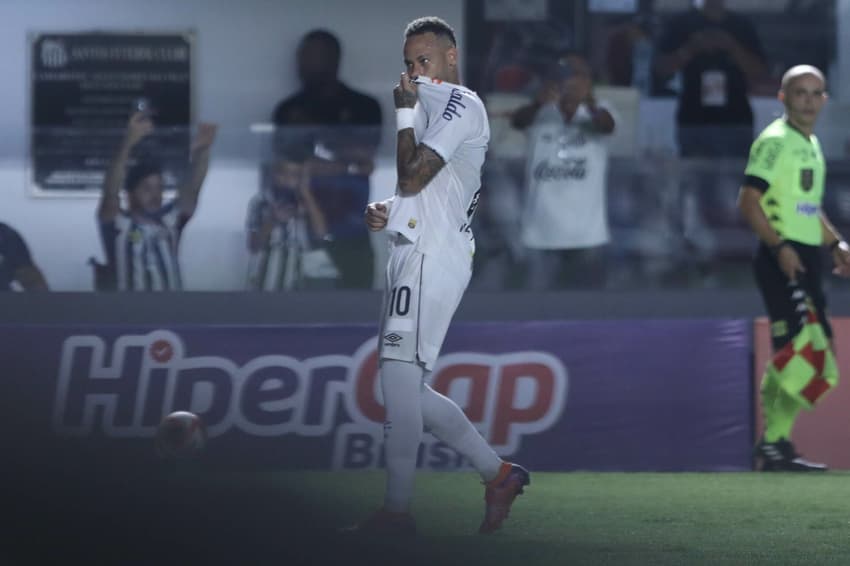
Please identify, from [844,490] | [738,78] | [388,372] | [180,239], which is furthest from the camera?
[738,78]

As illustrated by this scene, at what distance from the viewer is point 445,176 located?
6.47m

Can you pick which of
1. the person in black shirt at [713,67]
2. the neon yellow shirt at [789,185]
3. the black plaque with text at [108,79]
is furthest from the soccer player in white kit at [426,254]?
the black plaque with text at [108,79]

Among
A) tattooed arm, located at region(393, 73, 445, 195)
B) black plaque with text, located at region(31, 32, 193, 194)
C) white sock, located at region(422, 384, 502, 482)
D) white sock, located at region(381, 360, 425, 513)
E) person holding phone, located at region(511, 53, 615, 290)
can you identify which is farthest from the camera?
black plaque with text, located at region(31, 32, 193, 194)

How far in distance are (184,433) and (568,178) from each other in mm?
3534

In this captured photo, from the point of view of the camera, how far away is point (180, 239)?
1093 centimetres

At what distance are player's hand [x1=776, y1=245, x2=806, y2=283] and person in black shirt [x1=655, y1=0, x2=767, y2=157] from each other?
2356mm

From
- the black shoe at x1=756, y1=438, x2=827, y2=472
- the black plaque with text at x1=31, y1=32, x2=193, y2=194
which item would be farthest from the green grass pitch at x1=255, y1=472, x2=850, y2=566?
the black plaque with text at x1=31, y1=32, x2=193, y2=194

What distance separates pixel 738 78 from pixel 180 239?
148 inches

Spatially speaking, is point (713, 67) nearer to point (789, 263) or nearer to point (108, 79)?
point (789, 263)

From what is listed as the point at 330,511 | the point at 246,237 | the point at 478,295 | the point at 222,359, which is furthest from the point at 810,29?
the point at 330,511

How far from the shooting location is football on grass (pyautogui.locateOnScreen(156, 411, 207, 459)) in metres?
8.39

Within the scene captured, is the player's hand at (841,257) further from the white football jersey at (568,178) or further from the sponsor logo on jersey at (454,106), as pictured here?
the sponsor logo on jersey at (454,106)

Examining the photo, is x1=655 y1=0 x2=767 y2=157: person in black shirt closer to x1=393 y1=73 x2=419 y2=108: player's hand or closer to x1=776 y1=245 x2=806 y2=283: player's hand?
x1=776 y1=245 x2=806 y2=283: player's hand

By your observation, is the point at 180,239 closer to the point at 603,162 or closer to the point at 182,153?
the point at 182,153
